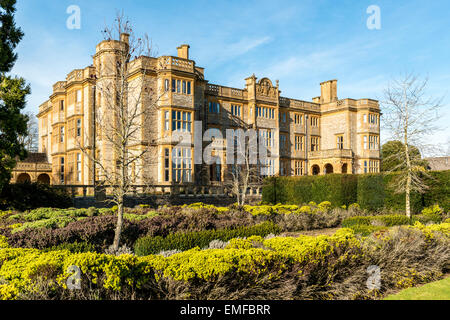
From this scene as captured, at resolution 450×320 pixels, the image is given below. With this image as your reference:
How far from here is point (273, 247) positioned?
6836 millimetres

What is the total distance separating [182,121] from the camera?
2381cm

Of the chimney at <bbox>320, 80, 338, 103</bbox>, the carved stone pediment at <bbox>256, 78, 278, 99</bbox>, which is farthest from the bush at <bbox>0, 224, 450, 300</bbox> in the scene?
the chimney at <bbox>320, 80, 338, 103</bbox>

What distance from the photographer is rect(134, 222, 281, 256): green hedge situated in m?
8.58

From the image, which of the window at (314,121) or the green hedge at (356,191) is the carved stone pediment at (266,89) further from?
the green hedge at (356,191)

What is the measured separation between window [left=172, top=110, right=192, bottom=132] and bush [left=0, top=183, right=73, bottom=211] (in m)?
8.67

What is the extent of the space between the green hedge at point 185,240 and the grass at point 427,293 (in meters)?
4.62

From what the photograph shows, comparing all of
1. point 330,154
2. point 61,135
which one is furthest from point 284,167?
point 61,135

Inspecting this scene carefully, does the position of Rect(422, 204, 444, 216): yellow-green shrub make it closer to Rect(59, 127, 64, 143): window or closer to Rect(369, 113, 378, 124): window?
Rect(369, 113, 378, 124): window

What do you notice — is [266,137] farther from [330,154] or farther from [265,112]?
[330,154]

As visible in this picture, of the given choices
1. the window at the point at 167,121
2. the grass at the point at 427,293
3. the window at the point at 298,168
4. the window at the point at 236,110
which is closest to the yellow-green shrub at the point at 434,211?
the grass at the point at 427,293

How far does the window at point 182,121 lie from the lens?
23503mm

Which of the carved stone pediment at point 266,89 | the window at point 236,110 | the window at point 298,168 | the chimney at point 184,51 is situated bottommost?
the window at point 298,168
